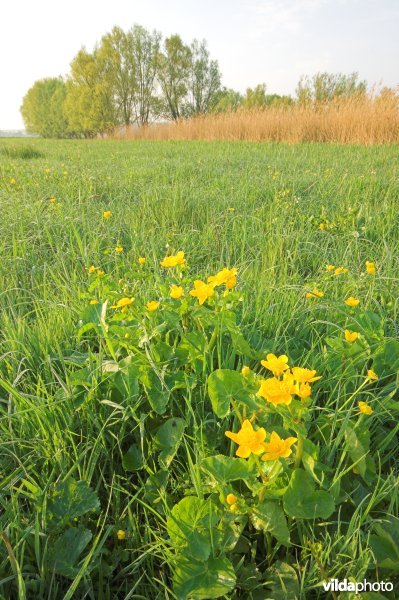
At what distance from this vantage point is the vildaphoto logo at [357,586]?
639mm

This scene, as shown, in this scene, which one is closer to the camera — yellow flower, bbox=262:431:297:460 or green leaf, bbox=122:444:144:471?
yellow flower, bbox=262:431:297:460

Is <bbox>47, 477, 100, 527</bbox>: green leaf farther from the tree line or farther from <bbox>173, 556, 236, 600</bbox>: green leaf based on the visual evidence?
the tree line

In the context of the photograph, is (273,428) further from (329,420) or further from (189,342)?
(189,342)

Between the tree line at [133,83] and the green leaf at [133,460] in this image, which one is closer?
the green leaf at [133,460]

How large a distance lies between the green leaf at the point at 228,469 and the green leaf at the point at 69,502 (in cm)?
26

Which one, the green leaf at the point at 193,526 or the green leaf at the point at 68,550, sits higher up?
the green leaf at the point at 193,526

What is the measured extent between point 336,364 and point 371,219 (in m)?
1.67

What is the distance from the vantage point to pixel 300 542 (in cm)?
78

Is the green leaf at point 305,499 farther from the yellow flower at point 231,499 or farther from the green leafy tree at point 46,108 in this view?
the green leafy tree at point 46,108

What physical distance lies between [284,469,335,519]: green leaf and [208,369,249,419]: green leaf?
192mm

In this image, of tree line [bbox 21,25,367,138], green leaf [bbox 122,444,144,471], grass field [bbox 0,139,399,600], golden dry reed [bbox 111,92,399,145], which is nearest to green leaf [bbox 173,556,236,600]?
grass field [bbox 0,139,399,600]

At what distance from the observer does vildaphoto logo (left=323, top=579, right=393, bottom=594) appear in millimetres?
639

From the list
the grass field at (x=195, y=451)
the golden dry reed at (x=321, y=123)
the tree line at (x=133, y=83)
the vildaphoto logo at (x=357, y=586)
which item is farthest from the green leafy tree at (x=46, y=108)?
the vildaphoto logo at (x=357, y=586)

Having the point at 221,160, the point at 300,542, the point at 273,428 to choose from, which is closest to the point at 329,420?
the point at 273,428
